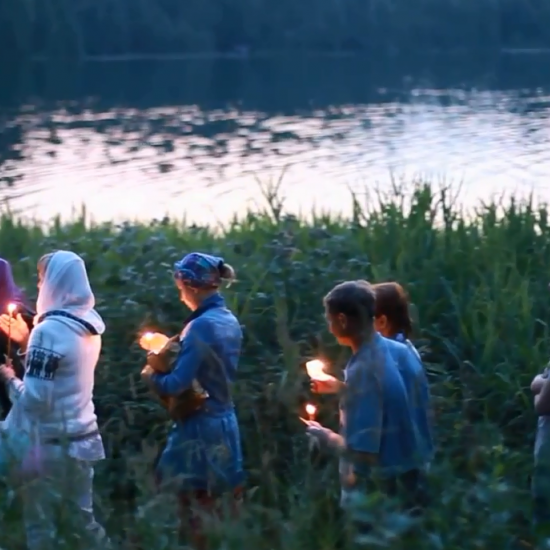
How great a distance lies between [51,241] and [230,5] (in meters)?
62.2

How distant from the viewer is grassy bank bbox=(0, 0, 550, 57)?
6619cm

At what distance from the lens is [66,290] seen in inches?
171

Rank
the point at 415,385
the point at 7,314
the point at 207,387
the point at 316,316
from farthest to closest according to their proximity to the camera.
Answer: the point at 316,316
the point at 7,314
the point at 207,387
the point at 415,385

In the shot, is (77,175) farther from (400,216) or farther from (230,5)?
(230,5)

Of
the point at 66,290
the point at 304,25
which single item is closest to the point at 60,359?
the point at 66,290

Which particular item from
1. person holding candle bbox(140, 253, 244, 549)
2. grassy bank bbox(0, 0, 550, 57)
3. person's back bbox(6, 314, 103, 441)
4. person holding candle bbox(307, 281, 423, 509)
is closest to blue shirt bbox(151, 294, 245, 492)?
person holding candle bbox(140, 253, 244, 549)

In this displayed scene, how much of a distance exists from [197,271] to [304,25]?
6878 cm

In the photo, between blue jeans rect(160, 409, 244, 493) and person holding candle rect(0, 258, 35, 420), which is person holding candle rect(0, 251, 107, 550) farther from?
blue jeans rect(160, 409, 244, 493)

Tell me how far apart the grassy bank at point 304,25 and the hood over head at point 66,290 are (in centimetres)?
6097

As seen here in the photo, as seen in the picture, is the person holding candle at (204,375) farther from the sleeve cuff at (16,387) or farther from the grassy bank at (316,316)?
the sleeve cuff at (16,387)

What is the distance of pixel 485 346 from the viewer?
641 cm

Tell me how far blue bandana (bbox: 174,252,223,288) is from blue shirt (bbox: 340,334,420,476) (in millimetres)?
856

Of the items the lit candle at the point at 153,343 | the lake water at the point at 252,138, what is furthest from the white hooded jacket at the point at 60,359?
the lake water at the point at 252,138

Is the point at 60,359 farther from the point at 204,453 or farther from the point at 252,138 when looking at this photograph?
the point at 252,138
